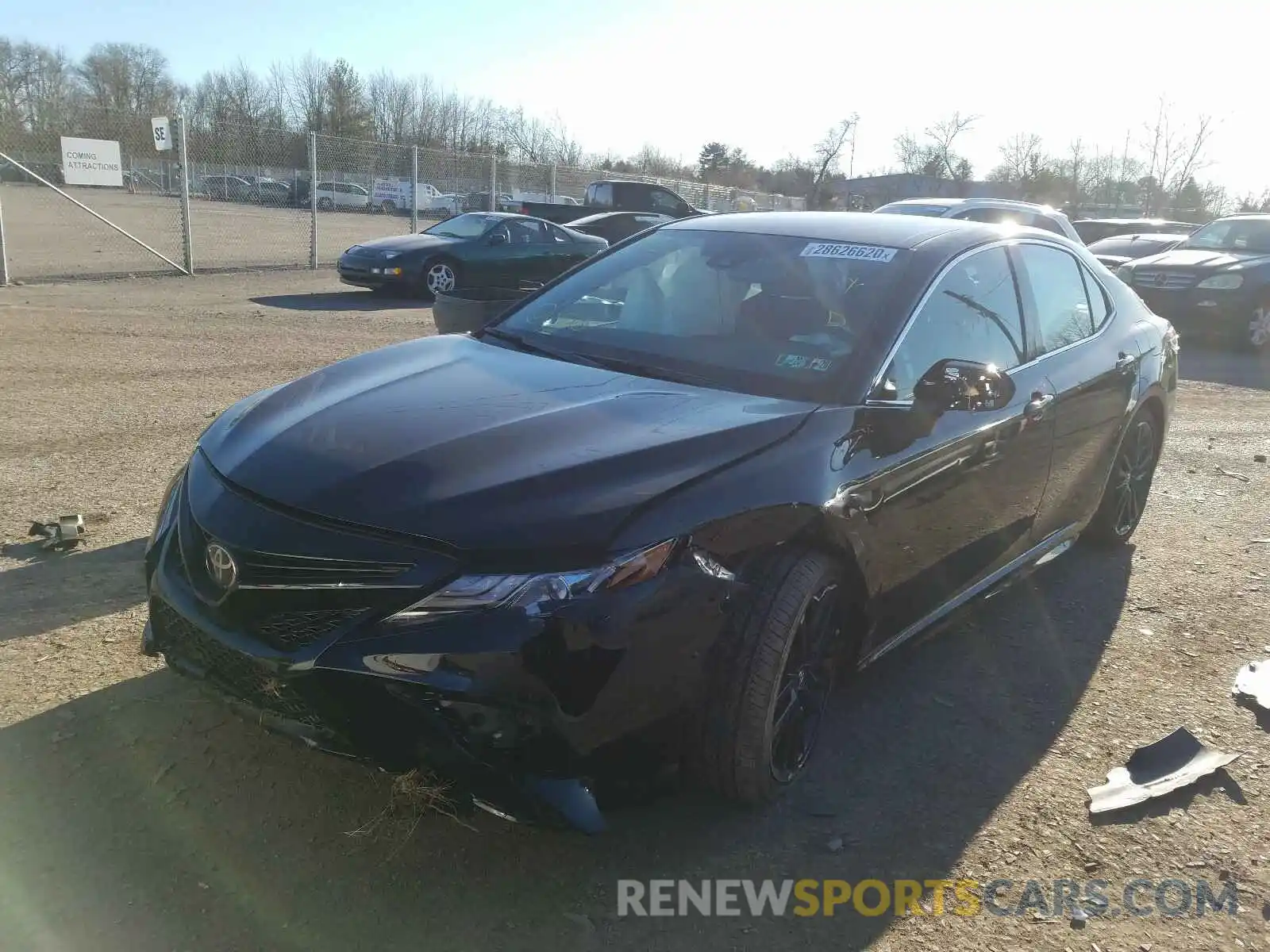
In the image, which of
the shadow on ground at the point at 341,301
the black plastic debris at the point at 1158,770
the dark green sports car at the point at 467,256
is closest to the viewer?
the black plastic debris at the point at 1158,770

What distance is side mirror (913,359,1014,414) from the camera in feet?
10.4

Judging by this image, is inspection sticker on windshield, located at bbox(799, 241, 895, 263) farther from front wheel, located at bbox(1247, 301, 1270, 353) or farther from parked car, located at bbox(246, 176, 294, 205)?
parked car, located at bbox(246, 176, 294, 205)

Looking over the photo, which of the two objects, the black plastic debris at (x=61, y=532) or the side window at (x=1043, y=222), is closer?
the black plastic debris at (x=61, y=532)

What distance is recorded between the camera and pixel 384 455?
2.56 m

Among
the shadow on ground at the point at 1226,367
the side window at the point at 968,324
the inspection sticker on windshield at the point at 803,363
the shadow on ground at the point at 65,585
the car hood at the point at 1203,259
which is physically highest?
the side window at the point at 968,324

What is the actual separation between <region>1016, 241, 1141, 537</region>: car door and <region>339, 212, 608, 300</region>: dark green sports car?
10171 millimetres

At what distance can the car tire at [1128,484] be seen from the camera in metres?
4.96

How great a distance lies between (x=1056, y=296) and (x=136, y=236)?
16.2 metres

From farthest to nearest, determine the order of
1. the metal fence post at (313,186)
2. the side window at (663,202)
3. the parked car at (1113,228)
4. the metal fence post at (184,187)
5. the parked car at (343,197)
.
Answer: the side window at (663,202)
the parked car at (343,197)
the parked car at (1113,228)
the metal fence post at (313,186)
the metal fence post at (184,187)

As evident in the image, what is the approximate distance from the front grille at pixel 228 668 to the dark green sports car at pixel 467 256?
38.7ft

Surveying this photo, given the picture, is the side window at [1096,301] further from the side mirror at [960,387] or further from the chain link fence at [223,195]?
the chain link fence at [223,195]

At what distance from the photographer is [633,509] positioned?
7.87ft

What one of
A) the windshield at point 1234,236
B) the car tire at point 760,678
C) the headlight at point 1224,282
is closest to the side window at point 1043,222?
the headlight at point 1224,282

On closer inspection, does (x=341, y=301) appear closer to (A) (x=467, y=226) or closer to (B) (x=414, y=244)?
(B) (x=414, y=244)
